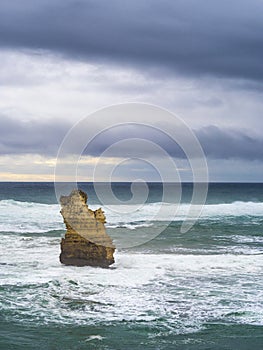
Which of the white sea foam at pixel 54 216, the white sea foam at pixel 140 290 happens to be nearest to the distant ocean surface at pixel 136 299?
the white sea foam at pixel 140 290

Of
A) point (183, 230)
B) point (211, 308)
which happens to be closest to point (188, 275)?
point (211, 308)

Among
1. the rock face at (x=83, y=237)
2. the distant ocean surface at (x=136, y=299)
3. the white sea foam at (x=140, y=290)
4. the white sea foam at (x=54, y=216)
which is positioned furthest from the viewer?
the white sea foam at (x=54, y=216)

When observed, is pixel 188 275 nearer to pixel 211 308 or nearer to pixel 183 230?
pixel 211 308

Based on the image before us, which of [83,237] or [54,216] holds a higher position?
[83,237]

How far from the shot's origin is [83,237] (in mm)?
19922

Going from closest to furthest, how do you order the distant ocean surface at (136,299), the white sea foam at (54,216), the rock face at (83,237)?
the distant ocean surface at (136,299) < the rock face at (83,237) < the white sea foam at (54,216)

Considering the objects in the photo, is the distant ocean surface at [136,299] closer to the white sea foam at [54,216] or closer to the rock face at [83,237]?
the rock face at [83,237]

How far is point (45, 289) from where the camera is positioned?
16859mm

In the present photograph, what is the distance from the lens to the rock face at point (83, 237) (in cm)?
2009

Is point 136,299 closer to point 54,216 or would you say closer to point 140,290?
point 140,290

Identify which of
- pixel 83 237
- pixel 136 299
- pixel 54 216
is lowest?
pixel 136 299

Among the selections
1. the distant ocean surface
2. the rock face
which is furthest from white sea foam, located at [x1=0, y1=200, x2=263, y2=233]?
the rock face

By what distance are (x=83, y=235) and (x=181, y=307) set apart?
581 cm

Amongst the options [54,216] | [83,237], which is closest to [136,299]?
[83,237]
